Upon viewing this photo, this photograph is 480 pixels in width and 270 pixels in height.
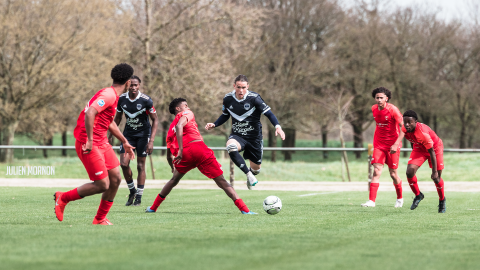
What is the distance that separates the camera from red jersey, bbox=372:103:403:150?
10.2m

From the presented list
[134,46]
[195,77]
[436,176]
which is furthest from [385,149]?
[134,46]

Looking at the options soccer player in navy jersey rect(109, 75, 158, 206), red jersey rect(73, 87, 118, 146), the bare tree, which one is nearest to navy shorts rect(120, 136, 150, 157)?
soccer player in navy jersey rect(109, 75, 158, 206)

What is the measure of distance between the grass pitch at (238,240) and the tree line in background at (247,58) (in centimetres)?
1470

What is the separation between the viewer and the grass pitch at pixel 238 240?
13.8 feet

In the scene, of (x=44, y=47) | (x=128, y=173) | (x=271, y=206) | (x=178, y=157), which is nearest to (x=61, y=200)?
(x=178, y=157)

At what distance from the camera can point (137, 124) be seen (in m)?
10.4

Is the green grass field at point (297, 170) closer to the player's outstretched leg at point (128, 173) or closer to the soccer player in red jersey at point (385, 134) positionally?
the player's outstretched leg at point (128, 173)

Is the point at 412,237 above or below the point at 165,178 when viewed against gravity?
above

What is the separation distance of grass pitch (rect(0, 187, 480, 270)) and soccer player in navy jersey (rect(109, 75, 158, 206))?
1.70m

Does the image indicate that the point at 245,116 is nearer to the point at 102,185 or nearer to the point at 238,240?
the point at 102,185

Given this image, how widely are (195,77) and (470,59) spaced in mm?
20791

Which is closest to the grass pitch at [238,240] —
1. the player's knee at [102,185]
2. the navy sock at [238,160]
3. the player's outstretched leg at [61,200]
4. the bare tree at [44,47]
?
the player's outstretched leg at [61,200]

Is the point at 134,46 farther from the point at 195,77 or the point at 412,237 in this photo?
the point at 412,237

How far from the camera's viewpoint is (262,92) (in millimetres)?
33469
